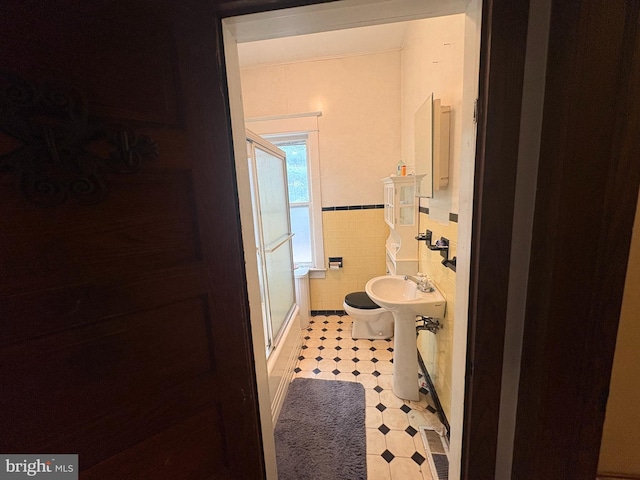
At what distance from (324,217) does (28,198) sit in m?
2.47

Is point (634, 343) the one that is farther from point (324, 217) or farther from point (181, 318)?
point (324, 217)

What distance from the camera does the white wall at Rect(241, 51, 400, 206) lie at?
8.39 ft

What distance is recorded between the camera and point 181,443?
2.40ft

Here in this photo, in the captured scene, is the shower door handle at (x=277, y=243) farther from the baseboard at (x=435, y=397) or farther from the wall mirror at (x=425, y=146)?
the baseboard at (x=435, y=397)

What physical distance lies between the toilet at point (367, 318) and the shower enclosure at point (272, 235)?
2.05ft

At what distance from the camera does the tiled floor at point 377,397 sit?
4.47ft

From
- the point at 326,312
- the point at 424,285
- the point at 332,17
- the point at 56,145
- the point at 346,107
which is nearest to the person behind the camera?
the point at 56,145

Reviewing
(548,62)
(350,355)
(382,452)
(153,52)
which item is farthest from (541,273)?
(350,355)

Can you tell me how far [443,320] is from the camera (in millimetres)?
1548

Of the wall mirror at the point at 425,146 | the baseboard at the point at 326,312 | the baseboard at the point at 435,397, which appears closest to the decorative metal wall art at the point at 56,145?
the wall mirror at the point at 425,146

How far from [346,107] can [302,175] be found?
87 centimetres

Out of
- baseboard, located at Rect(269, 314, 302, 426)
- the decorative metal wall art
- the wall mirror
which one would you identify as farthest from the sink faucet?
the decorative metal wall art

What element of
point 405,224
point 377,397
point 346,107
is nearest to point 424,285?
point 405,224

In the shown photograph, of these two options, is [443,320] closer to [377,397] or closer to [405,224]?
[377,397]
